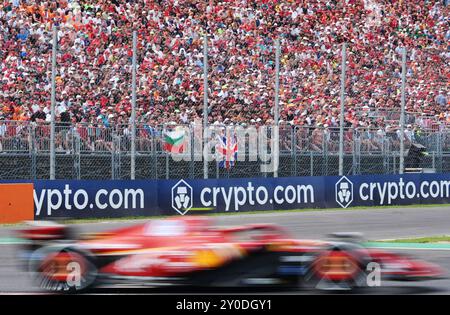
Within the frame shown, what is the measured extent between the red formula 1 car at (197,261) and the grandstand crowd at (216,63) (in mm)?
12669

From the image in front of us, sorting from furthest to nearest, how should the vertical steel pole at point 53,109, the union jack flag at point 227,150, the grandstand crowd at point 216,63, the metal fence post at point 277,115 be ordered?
the metal fence post at point 277,115, the grandstand crowd at point 216,63, the union jack flag at point 227,150, the vertical steel pole at point 53,109

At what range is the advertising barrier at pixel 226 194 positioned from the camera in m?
24.6

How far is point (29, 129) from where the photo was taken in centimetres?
2323

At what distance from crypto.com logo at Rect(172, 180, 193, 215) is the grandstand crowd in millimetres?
1835

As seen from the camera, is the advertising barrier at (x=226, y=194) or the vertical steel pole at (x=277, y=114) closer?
the advertising barrier at (x=226, y=194)

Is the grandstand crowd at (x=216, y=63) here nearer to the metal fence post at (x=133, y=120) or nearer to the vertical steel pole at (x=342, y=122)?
the metal fence post at (x=133, y=120)

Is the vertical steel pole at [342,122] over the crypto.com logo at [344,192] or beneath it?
over

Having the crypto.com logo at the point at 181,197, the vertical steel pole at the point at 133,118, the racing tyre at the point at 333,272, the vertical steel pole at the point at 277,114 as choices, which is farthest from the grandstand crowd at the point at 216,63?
the racing tyre at the point at 333,272

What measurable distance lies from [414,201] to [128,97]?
35.2ft

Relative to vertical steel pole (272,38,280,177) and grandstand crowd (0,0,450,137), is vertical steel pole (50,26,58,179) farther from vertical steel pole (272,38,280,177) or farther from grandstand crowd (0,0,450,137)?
vertical steel pole (272,38,280,177)

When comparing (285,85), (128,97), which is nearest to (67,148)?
(128,97)

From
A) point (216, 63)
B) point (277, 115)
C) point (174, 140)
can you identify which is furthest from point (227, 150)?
point (216, 63)

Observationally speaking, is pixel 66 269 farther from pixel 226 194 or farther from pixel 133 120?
pixel 226 194
